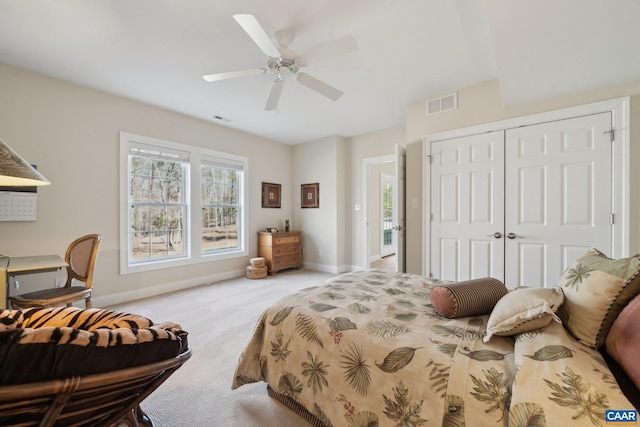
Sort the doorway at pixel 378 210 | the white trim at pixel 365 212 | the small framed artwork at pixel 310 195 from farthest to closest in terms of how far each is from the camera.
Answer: the small framed artwork at pixel 310 195
the white trim at pixel 365 212
the doorway at pixel 378 210

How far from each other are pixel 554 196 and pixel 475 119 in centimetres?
118

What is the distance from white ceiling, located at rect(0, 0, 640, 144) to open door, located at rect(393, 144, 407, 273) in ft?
2.81

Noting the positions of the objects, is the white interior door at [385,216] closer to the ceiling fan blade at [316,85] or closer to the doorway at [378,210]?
the doorway at [378,210]

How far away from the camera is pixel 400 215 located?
350 cm

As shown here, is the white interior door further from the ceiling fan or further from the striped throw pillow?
the striped throw pillow

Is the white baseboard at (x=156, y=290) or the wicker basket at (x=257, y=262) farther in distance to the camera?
the wicker basket at (x=257, y=262)

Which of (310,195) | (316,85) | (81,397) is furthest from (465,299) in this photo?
(310,195)

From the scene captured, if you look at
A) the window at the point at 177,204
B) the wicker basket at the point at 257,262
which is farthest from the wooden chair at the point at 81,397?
the wicker basket at the point at 257,262

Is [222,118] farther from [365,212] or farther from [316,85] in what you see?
[365,212]

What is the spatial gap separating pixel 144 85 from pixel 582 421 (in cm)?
428

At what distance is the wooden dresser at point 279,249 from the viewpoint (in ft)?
16.1

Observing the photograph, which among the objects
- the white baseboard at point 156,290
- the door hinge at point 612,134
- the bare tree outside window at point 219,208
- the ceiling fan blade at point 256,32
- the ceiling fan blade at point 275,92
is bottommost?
the white baseboard at point 156,290

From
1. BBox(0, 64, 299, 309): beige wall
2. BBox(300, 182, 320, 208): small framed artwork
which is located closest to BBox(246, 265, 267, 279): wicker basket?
BBox(0, 64, 299, 309): beige wall

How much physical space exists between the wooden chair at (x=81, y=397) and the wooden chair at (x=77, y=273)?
2.01m
